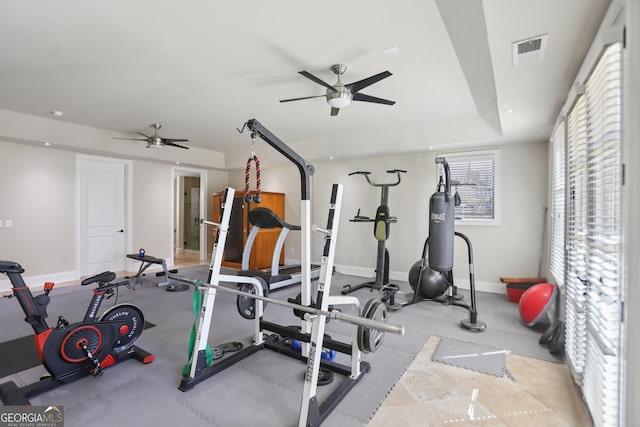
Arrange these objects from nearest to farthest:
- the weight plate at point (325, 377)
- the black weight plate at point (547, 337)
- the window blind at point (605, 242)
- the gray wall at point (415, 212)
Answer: the window blind at point (605, 242) → the weight plate at point (325, 377) → the black weight plate at point (547, 337) → the gray wall at point (415, 212)

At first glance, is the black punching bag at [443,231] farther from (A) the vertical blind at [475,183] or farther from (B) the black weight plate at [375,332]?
(B) the black weight plate at [375,332]

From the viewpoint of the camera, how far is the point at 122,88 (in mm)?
3770

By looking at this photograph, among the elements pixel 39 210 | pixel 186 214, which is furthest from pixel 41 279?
pixel 186 214

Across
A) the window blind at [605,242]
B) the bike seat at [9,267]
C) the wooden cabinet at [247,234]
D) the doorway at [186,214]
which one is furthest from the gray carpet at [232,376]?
the doorway at [186,214]

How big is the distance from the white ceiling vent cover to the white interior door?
6927mm

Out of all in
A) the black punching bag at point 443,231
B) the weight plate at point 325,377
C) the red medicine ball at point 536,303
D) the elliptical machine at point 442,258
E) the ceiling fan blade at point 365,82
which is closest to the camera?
the weight plate at point 325,377

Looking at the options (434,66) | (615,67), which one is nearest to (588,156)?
(615,67)

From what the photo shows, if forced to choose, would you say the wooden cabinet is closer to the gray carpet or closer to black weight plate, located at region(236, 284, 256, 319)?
the gray carpet

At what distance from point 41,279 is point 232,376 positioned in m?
5.01

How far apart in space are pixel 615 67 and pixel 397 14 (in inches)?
55.3

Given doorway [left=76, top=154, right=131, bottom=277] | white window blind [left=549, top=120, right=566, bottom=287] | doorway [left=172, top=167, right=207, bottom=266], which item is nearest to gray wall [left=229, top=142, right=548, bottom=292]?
white window blind [left=549, top=120, right=566, bottom=287]

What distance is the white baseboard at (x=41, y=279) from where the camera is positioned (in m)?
4.96

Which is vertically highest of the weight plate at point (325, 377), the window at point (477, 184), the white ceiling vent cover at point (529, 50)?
the white ceiling vent cover at point (529, 50)

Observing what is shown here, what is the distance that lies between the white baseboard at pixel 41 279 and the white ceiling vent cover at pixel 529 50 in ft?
22.9
